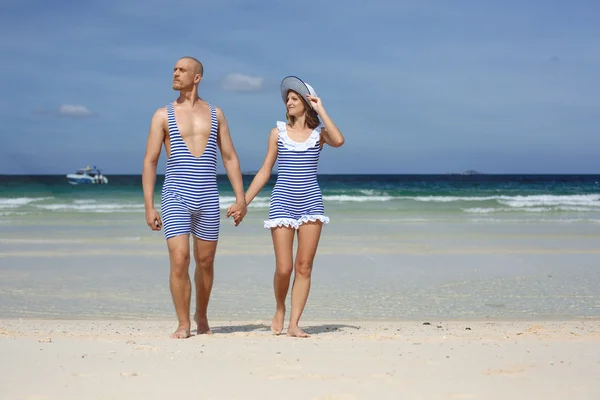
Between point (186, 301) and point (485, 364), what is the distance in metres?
2.24

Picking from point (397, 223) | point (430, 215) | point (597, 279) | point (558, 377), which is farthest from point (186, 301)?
point (430, 215)

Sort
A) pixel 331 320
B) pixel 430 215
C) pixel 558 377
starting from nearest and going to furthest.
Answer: pixel 558 377
pixel 331 320
pixel 430 215

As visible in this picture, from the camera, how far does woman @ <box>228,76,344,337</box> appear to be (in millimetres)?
5723

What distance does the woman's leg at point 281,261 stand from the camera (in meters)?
5.71

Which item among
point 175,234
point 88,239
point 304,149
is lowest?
point 88,239

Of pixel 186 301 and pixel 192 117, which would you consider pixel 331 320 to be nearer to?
pixel 186 301

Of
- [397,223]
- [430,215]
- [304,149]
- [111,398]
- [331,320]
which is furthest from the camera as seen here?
[430,215]

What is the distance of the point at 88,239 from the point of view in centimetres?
1559

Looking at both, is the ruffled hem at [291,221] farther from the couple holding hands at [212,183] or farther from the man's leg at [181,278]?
the man's leg at [181,278]

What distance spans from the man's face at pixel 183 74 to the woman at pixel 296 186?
735mm

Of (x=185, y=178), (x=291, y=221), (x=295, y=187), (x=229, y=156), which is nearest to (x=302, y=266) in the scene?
(x=291, y=221)

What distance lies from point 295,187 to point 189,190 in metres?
0.83

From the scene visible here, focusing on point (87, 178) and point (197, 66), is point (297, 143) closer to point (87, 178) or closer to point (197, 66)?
point (197, 66)

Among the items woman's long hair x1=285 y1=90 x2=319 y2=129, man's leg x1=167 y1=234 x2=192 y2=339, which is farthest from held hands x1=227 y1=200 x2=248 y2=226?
woman's long hair x1=285 y1=90 x2=319 y2=129
